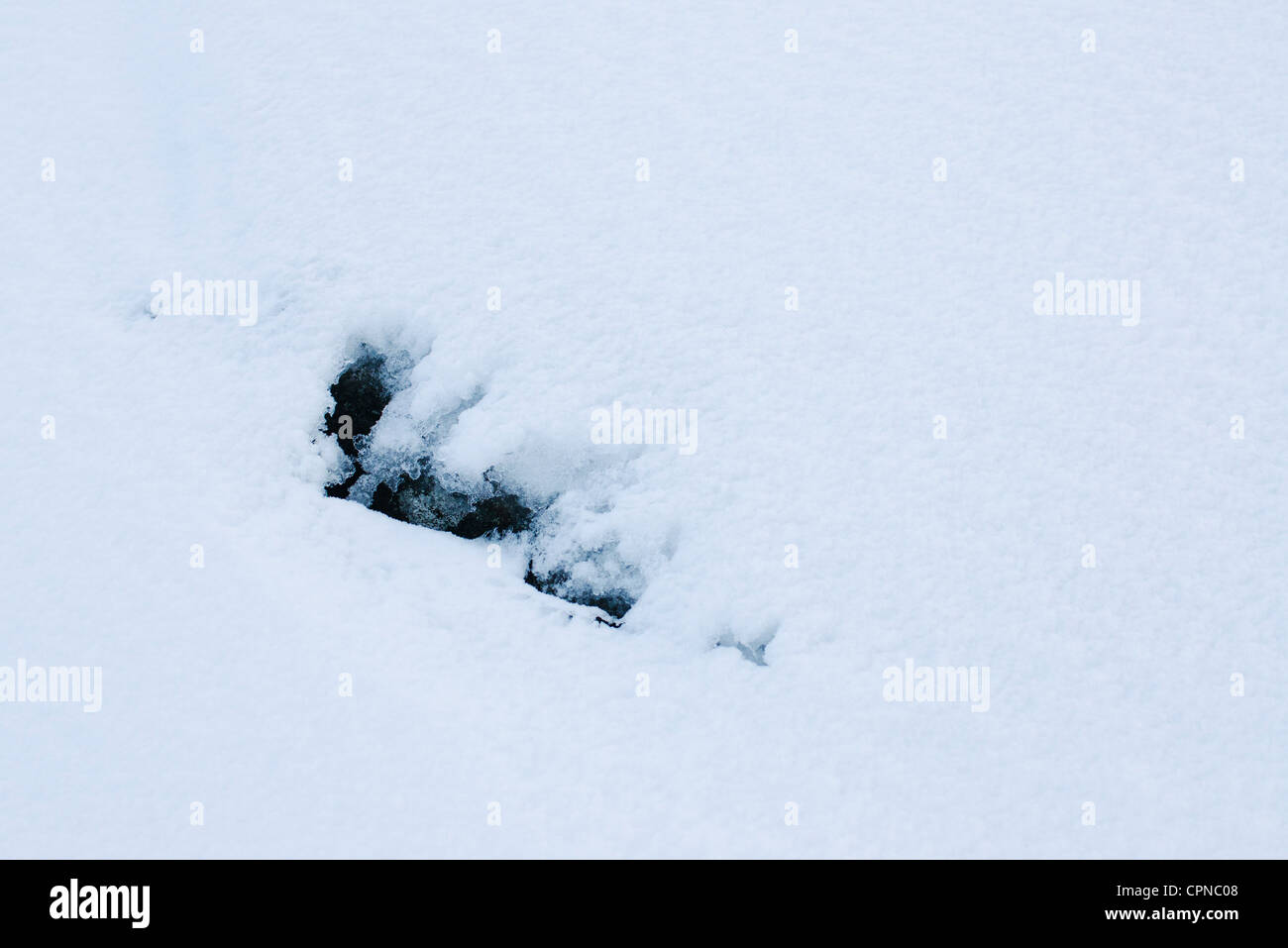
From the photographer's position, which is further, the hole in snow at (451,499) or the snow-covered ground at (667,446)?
the hole in snow at (451,499)

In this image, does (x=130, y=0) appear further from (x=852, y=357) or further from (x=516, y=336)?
(x=852, y=357)

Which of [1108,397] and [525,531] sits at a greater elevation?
[1108,397]

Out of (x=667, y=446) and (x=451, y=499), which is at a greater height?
(x=667, y=446)

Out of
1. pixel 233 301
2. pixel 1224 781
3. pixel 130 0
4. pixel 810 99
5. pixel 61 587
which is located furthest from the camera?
pixel 130 0

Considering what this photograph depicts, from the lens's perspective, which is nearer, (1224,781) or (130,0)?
(1224,781)

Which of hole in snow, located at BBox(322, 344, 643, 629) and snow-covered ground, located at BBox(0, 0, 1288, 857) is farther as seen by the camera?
hole in snow, located at BBox(322, 344, 643, 629)

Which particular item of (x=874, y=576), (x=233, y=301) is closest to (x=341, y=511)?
(x=233, y=301)
